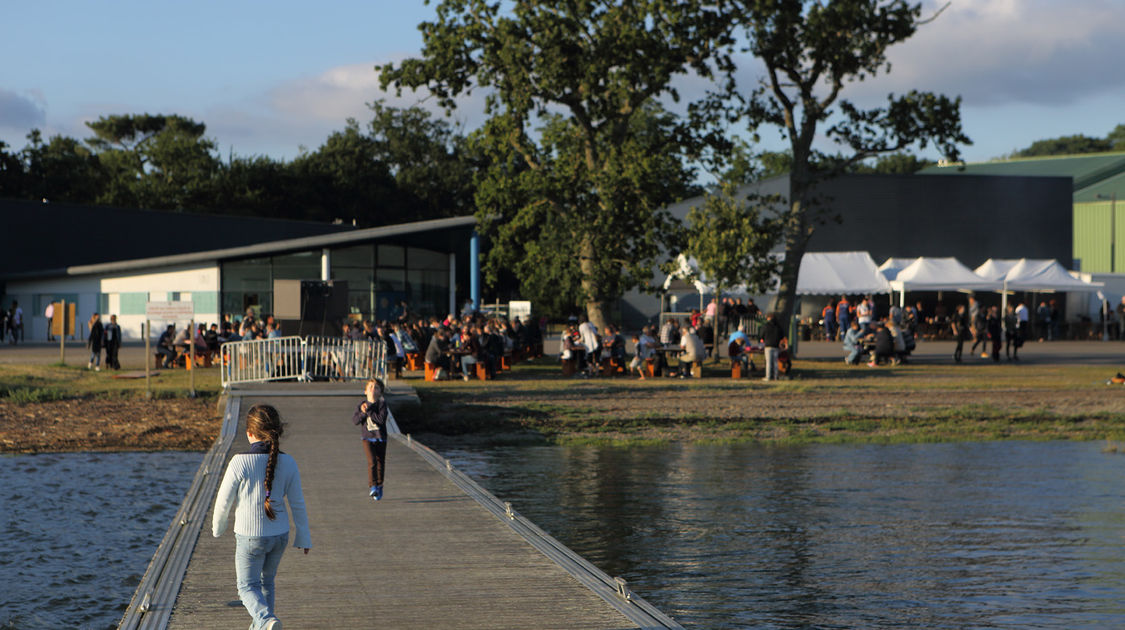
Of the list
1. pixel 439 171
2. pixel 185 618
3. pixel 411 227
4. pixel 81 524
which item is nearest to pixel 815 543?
pixel 185 618

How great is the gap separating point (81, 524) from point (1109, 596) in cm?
1018

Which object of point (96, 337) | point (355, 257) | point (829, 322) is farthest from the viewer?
point (829, 322)

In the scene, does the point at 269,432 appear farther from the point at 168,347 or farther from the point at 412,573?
the point at 168,347

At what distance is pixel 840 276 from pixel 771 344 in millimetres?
21082

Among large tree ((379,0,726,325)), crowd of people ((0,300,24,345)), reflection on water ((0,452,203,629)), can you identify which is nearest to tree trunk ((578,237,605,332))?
large tree ((379,0,726,325))

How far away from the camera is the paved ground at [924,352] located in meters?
35.7

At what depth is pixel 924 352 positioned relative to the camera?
40.5 metres

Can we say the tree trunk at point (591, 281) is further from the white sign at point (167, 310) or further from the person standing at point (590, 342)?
the white sign at point (167, 310)

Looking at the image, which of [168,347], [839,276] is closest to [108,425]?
[168,347]

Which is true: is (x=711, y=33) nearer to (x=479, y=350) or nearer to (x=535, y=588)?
(x=479, y=350)

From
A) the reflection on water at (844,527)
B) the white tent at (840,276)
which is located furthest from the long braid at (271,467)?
the white tent at (840,276)

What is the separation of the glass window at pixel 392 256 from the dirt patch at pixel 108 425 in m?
19.0

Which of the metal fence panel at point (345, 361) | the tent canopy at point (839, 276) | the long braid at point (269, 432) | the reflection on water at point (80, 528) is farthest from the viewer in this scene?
the tent canopy at point (839, 276)

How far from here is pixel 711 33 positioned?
109 ft
